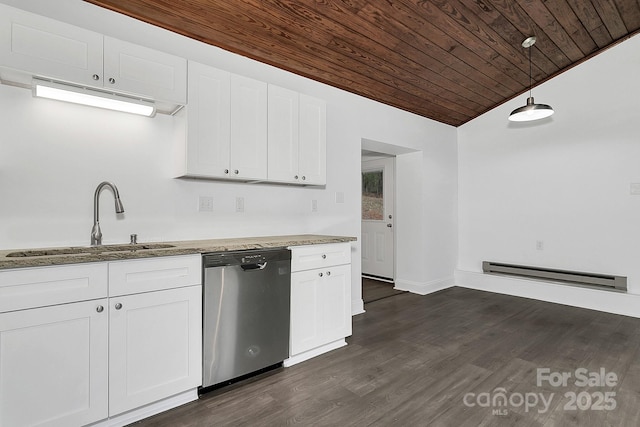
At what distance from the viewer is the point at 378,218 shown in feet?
18.5

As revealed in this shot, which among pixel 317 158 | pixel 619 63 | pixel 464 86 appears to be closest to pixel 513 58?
pixel 464 86

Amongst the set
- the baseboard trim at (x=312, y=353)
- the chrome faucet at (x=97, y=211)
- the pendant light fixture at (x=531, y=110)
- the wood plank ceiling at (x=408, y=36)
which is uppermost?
the wood plank ceiling at (x=408, y=36)

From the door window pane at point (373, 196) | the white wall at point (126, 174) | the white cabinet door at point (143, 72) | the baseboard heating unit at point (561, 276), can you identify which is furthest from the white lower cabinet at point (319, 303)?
the baseboard heating unit at point (561, 276)

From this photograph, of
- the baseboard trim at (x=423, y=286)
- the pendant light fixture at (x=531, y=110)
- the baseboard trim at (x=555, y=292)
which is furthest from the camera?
the baseboard trim at (x=423, y=286)

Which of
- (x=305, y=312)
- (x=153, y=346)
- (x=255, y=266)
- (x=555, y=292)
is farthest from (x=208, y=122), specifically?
(x=555, y=292)

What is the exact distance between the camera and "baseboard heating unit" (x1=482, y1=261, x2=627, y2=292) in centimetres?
388

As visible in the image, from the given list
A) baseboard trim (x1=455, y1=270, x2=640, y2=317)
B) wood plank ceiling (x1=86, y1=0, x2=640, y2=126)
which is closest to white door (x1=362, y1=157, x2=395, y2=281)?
baseboard trim (x1=455, y1=270, x2=640, y2=317)

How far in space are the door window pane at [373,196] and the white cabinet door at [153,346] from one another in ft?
13.2

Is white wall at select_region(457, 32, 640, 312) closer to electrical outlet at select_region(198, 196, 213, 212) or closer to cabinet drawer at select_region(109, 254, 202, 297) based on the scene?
electrical outlet at select_region(198, 196, 213, 212)

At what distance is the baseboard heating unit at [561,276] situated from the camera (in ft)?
12.7

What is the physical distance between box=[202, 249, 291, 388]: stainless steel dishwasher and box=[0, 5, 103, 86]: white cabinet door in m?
1.30

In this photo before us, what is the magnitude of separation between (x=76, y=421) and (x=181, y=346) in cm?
57

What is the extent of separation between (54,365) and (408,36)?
3.49 metres

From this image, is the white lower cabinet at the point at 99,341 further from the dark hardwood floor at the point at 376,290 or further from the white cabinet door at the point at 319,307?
the dark hardwood floor at the point at 376,290
